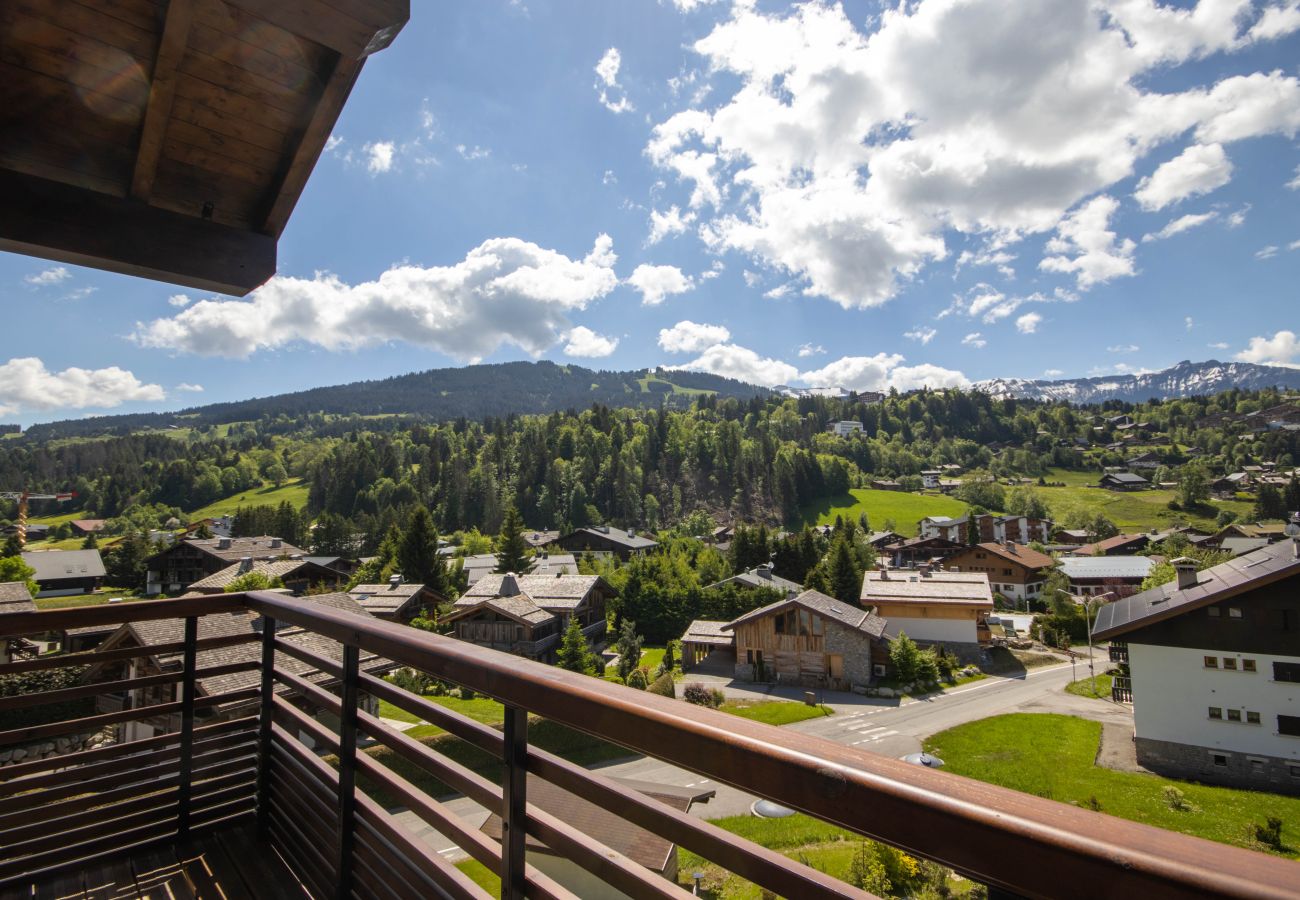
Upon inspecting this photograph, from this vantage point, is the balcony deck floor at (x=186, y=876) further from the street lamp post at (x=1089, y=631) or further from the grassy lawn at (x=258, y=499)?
the grassy lawn at (x=258, y=499)

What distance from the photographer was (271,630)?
3.28 meters

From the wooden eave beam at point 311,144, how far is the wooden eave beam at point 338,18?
0.20 metres

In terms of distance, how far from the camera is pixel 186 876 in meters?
3.07

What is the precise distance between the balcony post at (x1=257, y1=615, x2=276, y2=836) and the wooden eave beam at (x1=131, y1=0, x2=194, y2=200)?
2202mm

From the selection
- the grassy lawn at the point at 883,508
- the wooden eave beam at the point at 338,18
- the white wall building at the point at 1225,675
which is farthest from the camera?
the grassy lawn at the point at 883,508

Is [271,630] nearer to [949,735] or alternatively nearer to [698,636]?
[949,735]

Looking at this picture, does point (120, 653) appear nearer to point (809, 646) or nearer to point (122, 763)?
point (122, 763)

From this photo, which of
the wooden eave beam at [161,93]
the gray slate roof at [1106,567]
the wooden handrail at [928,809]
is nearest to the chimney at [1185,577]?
the wooden handrail at [928,809]

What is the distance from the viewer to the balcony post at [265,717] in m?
3.28

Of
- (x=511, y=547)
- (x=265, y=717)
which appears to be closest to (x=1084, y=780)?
(x=265, y=717)

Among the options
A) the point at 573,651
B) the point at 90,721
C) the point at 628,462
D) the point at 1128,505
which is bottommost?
the point at 573,651

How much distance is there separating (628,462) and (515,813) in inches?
3768

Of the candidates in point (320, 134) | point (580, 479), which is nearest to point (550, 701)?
point (320, 134)

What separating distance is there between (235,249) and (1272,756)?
90.3 feet
